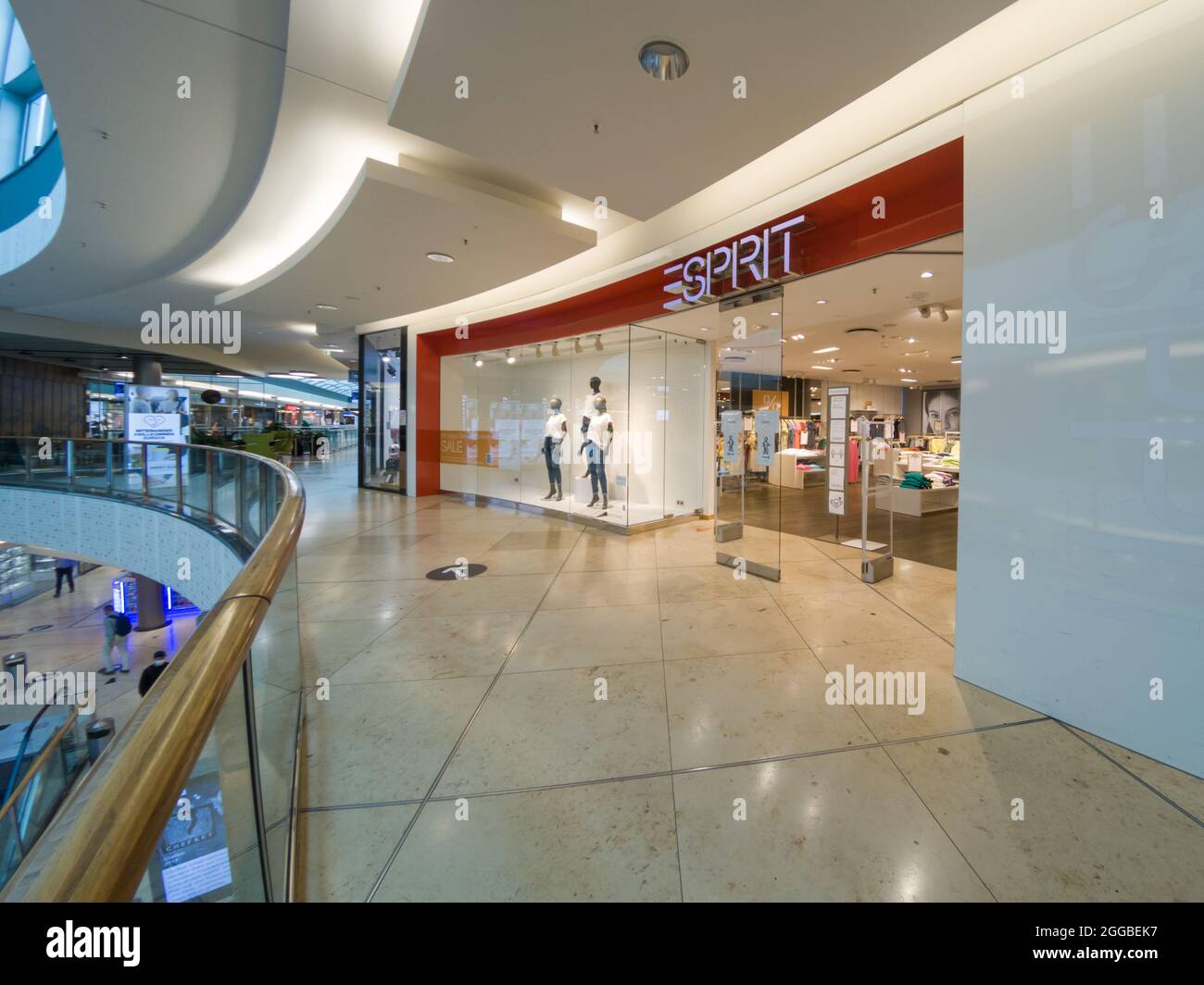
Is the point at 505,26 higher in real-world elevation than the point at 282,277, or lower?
lower

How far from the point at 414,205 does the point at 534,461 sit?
5.01 meters

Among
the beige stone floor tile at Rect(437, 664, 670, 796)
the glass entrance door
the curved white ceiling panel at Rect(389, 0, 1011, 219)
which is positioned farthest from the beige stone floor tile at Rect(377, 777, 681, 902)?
the curved white ceiling panel at Rect(389, 0, 1011, 219)

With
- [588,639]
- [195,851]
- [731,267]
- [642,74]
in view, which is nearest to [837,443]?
[731,267]

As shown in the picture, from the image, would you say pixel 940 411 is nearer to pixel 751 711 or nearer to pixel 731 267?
pixel 731 267

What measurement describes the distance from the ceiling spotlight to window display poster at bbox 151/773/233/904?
338cm

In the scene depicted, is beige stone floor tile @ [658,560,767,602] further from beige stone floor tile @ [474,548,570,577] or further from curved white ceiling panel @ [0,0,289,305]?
curved white ceiling panel @ [0,0,289,305]

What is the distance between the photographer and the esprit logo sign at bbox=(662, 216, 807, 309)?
4414 millimetres

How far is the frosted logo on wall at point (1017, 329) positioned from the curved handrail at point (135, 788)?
3524mm

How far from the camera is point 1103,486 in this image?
2398 mm

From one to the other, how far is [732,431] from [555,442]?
3659 millimetres

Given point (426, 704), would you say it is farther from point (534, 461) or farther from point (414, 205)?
point (534, 461)

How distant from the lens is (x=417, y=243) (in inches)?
211

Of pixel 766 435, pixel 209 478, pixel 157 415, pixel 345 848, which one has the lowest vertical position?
pixel 345 848
